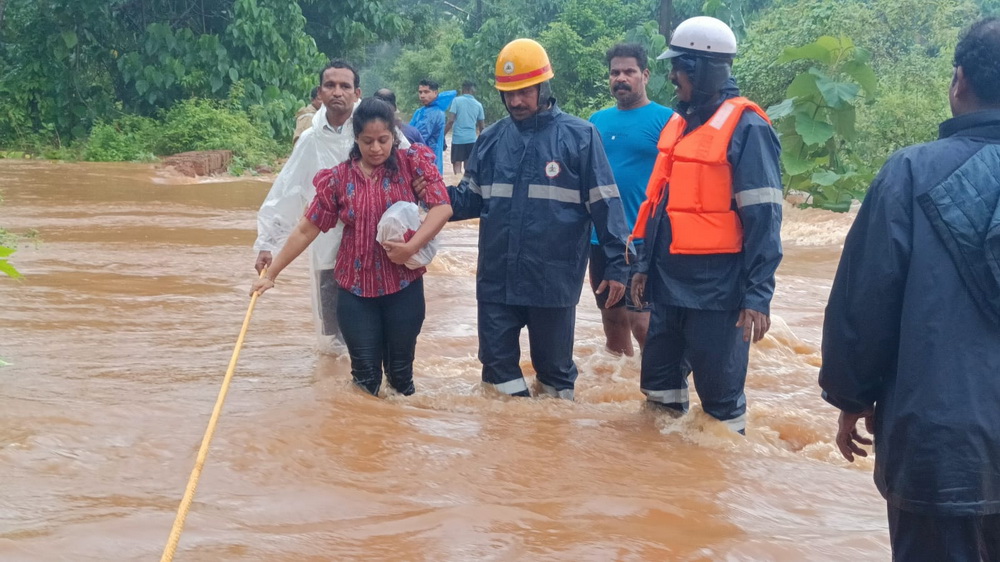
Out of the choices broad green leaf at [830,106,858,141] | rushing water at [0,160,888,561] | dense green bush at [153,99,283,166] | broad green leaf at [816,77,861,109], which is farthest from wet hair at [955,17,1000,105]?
dense green bush at [153,99,283,166]

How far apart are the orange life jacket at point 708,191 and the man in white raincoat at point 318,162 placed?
198cm

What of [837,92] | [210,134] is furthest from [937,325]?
[210,134]

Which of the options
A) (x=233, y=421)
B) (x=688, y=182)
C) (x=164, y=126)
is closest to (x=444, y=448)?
(x=233, y=421)

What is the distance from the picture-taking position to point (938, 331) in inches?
98.3

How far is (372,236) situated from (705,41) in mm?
1668

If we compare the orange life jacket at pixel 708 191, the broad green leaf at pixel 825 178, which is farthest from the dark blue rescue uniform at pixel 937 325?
the broad green leaf at pixel 825 178

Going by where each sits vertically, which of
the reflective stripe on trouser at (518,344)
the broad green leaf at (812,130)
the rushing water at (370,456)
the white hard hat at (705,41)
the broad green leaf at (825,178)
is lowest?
the rushing water at (370,456)

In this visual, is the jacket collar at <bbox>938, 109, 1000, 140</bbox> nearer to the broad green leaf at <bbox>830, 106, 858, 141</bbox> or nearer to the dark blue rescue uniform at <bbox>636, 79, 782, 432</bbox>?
the dark blue rescue uniform at <bbox>636, 79, 782, 432</bbox>

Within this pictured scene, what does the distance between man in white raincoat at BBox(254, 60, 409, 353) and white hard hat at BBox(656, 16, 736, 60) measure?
6.26 ft

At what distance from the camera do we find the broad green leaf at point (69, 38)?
22.3m

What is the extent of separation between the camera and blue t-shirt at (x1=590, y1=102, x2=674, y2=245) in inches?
241

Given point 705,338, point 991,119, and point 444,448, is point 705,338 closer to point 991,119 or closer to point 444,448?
point 444,448

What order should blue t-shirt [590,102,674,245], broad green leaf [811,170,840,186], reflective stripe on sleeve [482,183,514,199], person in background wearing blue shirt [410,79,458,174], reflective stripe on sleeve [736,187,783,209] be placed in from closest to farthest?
reflective stripe on sleeve [736,187,783,209]
reflective stripe on sleeve [482,183,514,199]
blue t-shirt [590,102,674,245]
person in background wearing blue shirt [410,79,458,174]
broad green leaf [811,170,840,186]

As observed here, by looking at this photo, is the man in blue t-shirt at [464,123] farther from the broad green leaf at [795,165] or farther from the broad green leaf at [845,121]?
the broad green leaf at [845,121]
